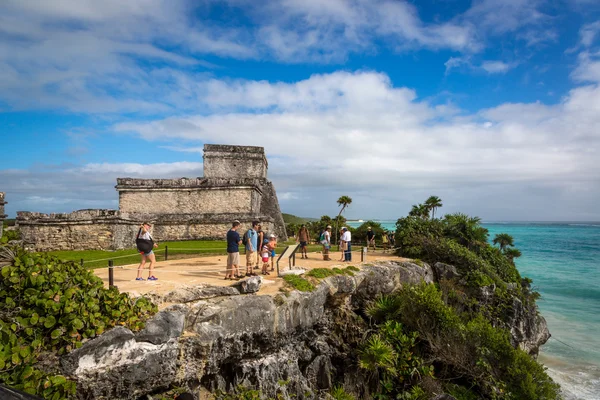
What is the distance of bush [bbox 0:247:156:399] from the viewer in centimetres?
415

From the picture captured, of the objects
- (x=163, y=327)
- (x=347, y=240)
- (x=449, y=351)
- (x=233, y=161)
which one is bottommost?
(x=449, y=351)

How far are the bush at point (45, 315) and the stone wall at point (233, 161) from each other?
17.0 m

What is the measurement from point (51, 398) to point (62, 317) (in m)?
0.95

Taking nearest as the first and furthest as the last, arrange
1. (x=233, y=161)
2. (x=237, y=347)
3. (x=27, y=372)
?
(x=27, y=372)
(x=237, y=347)
(x=233, y=161)

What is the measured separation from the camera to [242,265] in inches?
420

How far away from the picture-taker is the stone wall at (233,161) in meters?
22.0

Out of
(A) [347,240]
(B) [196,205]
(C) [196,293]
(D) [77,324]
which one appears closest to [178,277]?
(C) [196,293]

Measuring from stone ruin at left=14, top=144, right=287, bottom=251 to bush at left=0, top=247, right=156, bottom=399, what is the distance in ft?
34.5

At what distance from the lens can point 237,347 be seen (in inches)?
241

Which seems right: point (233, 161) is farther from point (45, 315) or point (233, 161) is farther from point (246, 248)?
point (45, 315)

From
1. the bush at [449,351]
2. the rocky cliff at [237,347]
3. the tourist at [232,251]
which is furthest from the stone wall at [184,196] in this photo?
the bush at [449,351]

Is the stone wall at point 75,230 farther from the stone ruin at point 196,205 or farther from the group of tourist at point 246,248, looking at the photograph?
the group of tourist at point 246,248

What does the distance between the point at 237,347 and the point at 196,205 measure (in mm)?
14264

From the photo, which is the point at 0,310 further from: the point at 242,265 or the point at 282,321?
the point at 242,265
